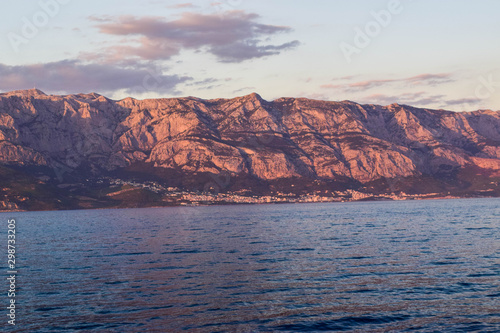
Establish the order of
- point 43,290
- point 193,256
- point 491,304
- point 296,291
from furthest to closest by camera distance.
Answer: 1. point 193,256
2. point 43,290
3. point 296,291
4. point 491,304

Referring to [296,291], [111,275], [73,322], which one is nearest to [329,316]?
[296,291]

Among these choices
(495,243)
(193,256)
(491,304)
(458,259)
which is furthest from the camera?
(495,243)

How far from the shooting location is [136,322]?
156ft

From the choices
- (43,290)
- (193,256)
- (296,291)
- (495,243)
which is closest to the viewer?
(296,291)

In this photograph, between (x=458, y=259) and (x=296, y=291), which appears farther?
(x=458, y=259)

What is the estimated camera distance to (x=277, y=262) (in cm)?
8188

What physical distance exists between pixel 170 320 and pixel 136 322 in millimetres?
3427

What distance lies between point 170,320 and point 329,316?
1653cm

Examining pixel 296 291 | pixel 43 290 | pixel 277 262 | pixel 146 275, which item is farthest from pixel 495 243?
pixel 43 290

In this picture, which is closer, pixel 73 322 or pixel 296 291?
pixel 73 322

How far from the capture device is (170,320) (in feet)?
157

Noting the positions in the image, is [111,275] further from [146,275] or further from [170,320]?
[170,320]

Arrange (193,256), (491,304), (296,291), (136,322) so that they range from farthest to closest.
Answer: (193,256) < (296,291) < (491,304) < (136,322)

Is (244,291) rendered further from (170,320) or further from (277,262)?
(277,262)
